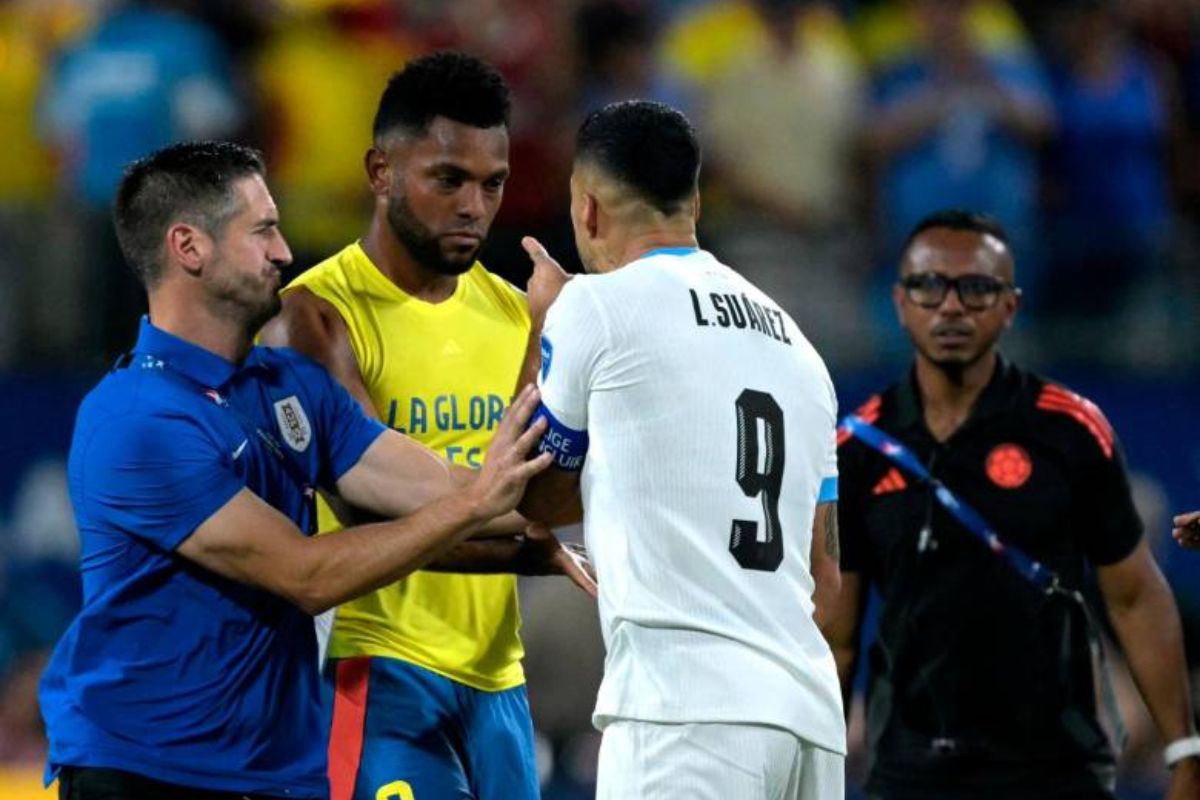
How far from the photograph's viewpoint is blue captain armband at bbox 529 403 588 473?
5.43m

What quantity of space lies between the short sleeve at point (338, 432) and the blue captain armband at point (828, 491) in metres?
1.13

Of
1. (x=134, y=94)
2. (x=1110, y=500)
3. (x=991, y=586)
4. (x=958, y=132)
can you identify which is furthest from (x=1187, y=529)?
(x=134, y=94)

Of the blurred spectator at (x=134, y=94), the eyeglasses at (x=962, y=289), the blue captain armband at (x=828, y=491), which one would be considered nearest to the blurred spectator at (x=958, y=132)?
the blurred spectator at (x=134, y=94)

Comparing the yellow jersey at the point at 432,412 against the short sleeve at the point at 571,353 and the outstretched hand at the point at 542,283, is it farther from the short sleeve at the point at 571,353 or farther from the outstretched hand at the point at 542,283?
the short sleeve at the point at 571,353

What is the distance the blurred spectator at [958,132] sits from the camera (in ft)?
39.2

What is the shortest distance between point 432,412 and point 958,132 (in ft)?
19.8

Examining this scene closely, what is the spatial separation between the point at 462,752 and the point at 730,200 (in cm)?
619

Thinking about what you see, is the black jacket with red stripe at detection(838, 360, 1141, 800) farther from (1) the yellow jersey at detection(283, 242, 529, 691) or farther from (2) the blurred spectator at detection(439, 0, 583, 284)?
(2) the blurred spectator at detection(439, 0, 583, 284)

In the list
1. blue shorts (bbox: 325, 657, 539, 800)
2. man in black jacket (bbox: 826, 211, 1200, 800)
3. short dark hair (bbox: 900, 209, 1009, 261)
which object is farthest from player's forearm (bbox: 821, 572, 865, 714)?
blue shorts (bbox: 325, 657, 539, 800)

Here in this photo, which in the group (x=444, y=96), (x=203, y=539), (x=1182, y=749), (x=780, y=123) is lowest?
(x=1182, y=749)

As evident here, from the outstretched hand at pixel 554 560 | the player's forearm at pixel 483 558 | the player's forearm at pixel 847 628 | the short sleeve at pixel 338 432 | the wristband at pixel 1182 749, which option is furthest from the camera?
the player's forearm at pixel 847 628

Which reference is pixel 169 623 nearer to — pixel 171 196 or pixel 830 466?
pixel 171 196

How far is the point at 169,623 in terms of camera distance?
216 inches

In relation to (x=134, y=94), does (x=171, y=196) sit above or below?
below
